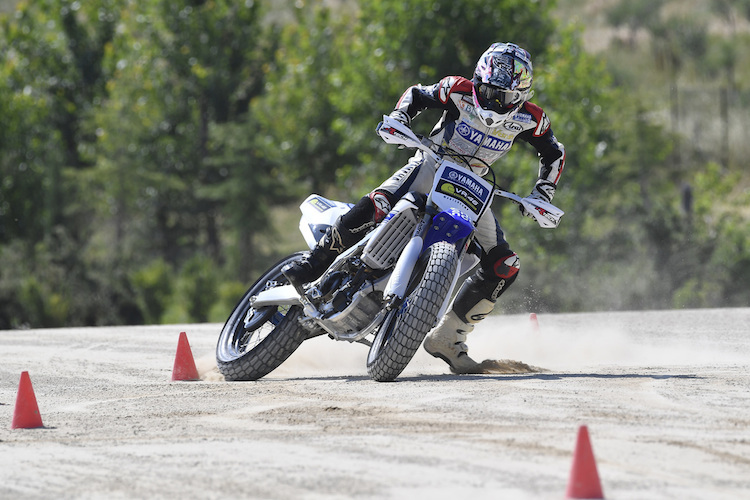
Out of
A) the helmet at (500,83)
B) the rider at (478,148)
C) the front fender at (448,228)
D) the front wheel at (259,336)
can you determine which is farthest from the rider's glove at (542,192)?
the front wheel at (259,336)

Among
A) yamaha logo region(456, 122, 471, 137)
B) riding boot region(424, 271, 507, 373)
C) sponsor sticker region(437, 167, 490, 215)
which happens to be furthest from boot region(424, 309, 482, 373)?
yamaha logo region(456, 122, 471, 137)

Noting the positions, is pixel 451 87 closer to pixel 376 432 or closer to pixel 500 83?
pixel 500 83

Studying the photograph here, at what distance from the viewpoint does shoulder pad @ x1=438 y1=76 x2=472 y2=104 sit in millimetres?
8539

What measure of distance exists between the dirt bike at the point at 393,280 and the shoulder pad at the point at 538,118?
0.66 metres

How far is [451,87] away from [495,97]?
1.21ft

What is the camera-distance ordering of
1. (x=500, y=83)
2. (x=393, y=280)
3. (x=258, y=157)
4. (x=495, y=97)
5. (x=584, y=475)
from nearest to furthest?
(x=584, y=475) → (x=393, y=280) → (x=500, y=83) → (x=495, y=97) → (x=258, y=157)

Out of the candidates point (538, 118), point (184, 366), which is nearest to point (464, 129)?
point (538, 118)

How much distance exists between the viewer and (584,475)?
455 cm

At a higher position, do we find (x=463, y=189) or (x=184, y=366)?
(x=463, y=189)

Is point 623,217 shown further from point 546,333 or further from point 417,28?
point 546,333

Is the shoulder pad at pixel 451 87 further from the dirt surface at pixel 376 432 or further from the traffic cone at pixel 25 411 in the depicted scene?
the traffic cone at pixel 25 411

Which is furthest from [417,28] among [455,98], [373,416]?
[373,416]

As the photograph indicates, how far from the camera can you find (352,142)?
1372 inches

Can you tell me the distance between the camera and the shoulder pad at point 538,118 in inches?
342
